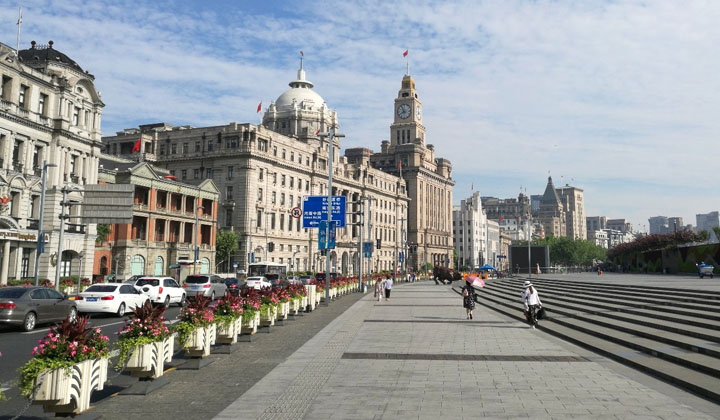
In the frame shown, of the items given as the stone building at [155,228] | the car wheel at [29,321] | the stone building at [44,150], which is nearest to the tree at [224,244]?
the stone building at [155,228]

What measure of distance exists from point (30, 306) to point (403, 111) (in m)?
146

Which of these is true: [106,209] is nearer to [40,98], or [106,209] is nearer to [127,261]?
[40,98]

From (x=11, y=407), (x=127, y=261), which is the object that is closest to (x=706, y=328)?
(x=11, y=407)

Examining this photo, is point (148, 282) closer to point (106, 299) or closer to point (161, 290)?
point (161, 290)

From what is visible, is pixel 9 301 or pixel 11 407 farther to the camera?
pixel 9 301

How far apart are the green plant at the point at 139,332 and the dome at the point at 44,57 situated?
4770cm

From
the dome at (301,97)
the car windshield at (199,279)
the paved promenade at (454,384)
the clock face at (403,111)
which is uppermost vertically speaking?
the clock face at (403,111)

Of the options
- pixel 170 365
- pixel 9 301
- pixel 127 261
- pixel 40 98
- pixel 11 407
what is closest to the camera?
pixel 11 407

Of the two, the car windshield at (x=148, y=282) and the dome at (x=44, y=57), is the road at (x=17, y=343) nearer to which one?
the car windshield at (x=148, y=282)

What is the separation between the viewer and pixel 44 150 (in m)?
44.8

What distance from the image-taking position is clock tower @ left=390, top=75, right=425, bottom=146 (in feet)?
511

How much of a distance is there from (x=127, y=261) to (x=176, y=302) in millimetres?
28978

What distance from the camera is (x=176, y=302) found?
31.6 metres

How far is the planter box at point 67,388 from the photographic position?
7.36 m
